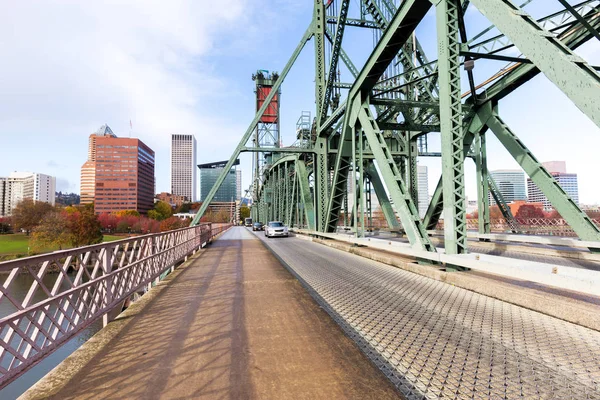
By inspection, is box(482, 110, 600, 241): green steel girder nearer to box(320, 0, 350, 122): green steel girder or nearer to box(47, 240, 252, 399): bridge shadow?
box(47, 240, 252, 399): bridge shadow

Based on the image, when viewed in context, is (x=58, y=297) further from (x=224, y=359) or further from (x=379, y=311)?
(x=379, y=311)

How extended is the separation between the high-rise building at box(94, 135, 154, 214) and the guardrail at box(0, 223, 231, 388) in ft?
535

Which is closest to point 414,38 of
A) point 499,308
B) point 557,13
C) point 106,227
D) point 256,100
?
point 557,13

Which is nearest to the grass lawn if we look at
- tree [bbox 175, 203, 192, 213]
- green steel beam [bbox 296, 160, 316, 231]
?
green steel beam [bbox 296, 160, 316, 231]

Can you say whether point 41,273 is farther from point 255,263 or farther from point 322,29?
point 322,29

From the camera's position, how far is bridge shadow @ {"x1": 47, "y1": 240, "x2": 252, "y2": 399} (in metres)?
2.85

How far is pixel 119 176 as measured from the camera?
5935 inches

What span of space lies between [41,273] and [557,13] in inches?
478

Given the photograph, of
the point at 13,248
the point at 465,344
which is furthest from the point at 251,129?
the point at 13,248

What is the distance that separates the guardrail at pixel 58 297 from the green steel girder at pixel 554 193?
10.6 m

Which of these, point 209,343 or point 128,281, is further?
point 128,281

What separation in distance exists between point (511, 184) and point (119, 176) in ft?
574

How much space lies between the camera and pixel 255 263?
36.3ft

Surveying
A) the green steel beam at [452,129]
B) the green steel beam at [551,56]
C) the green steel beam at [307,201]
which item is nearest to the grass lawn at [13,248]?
the green steel beam at [307,201]
